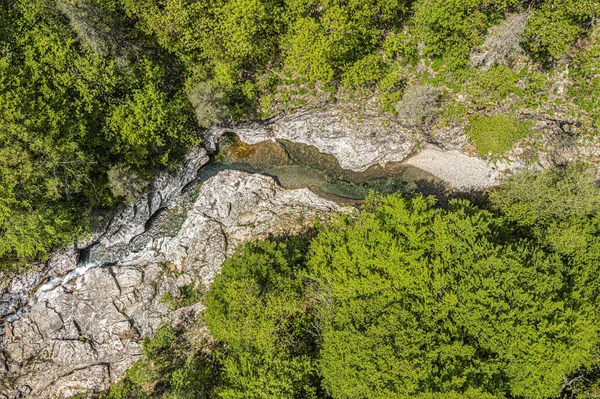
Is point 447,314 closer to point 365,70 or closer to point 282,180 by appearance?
point 282,180

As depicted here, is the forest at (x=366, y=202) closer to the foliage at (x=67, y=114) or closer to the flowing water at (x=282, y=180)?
the foliage at (x=67, y=114)

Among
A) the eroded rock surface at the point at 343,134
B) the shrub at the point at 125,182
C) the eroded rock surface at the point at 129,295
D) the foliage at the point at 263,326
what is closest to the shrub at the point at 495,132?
the eroded rock surface at the point at 343,134

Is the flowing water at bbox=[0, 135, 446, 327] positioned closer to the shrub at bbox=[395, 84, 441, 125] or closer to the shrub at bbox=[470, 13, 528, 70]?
the shrub at bbox=[395, 84, 441, 125]

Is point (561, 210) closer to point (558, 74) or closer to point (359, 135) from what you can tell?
point (558, 74)

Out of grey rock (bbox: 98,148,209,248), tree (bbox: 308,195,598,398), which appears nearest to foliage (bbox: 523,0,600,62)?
tree (bbox: 308,195,598,398)

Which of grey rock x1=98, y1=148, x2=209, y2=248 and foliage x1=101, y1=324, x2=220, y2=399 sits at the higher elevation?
grey rock x1=98, y1=148, x2=209, y2=248

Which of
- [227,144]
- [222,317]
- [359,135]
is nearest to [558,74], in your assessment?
[359,135]
